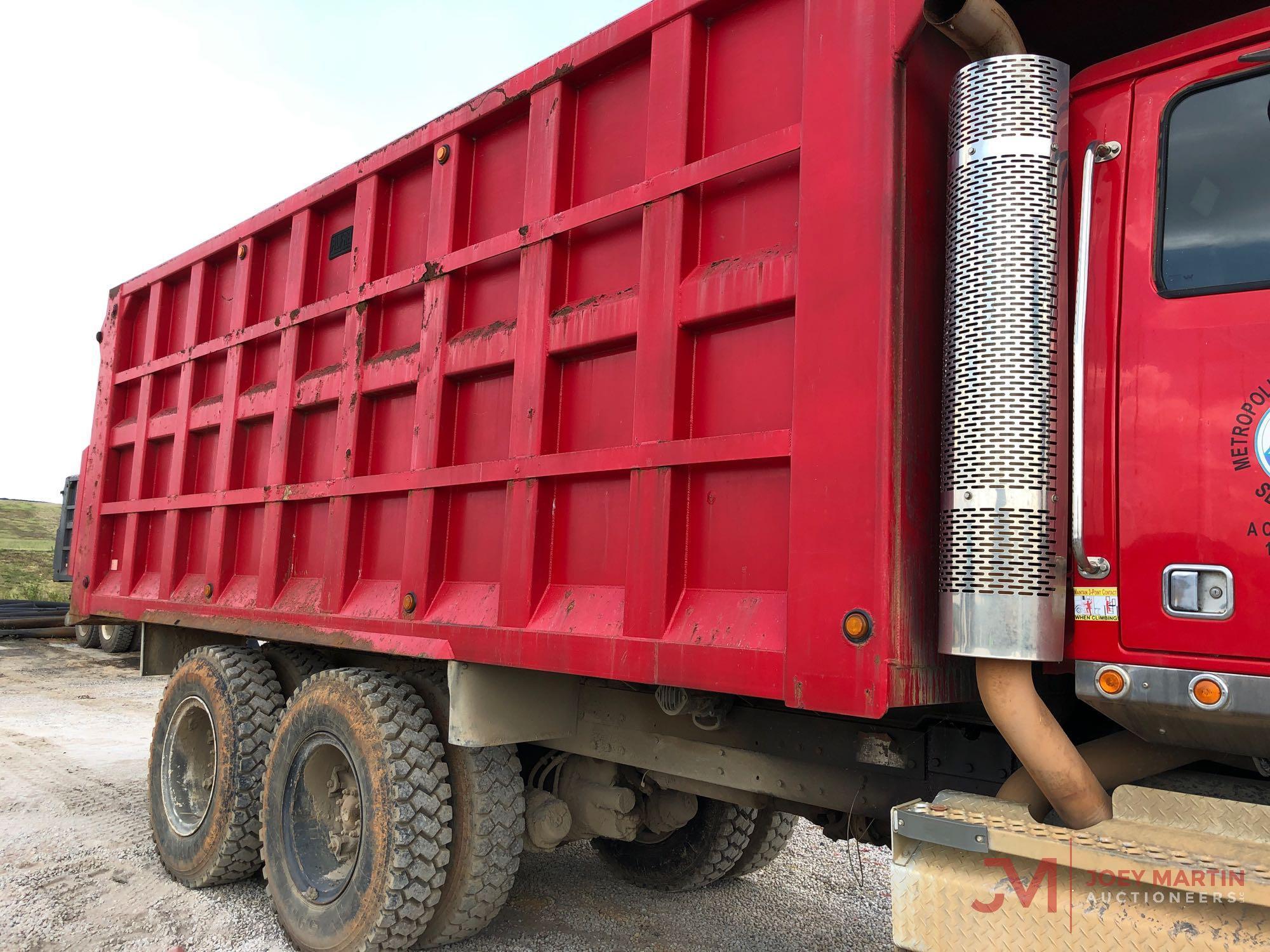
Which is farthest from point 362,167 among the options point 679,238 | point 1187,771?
point 1187,771

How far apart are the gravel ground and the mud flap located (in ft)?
6.67

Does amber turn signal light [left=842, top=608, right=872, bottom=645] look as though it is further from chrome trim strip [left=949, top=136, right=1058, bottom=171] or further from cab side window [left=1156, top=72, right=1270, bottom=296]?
chrome trim strip [left=949, top=136, right=1058, bottom=171]

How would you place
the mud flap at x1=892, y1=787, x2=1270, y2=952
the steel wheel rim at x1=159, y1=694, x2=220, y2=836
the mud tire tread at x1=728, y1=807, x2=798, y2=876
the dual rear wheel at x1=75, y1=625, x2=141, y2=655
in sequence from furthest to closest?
the dual rear wheel at x1=75, y1=625, x2=141, y2=655
the steel wheel rim at x1=159, y1=694, x2=220, y2=836
the mud tire tread at x1=728, y1=807, x2=798, y2=876
the mud flap at x1=892, y1=787, x2=1270, y2=952

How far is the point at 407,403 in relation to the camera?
13.0 feet

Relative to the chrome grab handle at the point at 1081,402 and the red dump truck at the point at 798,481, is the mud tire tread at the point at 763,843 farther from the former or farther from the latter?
the chrome grab handle at the point at 1081,402

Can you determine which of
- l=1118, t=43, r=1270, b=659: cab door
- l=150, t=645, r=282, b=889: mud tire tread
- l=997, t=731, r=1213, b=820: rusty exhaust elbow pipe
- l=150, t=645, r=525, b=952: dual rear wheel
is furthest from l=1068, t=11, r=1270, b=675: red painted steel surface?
l=150, t=645, r=282, b=889: mud tire tread

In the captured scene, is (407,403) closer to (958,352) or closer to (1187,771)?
(958,352)

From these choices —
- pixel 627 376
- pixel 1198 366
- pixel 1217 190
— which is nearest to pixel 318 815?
pixel 627 376

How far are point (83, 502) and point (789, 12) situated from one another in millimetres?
5504

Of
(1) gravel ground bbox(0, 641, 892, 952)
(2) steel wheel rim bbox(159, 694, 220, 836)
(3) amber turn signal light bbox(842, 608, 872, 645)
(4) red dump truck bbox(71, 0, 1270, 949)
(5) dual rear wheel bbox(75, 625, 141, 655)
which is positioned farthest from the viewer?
(5) dual rear wheel bbox(75, 625, 141, 655)

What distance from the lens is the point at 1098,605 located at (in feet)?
7.23

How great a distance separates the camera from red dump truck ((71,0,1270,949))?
2.14 meters

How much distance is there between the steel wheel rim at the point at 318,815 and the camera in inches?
153

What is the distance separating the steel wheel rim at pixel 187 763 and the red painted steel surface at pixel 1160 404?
4.38 meters
